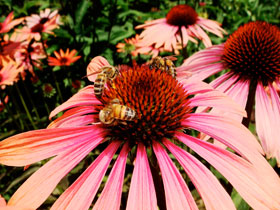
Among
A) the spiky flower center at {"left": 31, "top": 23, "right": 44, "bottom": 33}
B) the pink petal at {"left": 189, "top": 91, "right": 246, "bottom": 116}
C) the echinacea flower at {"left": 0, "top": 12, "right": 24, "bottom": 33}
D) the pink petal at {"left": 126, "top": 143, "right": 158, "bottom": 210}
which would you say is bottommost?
the pink petal at {"left": 126, "top": 143, "right": 158, "bottom": 210}

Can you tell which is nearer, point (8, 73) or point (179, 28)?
point (8, 73)

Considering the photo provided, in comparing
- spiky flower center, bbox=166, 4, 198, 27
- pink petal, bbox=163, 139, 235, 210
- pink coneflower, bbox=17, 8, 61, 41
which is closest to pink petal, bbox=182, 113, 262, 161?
pink petal, bbox=163, 139, 235, 210

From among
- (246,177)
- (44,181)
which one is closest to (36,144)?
(44,181)

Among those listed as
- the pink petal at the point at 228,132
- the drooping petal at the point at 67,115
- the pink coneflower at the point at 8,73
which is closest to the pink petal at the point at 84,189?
the drooping petal at the point at 67,115

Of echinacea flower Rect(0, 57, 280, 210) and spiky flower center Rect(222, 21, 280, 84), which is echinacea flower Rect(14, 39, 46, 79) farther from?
spiky flower center Rect(222, 21, 280, 84)

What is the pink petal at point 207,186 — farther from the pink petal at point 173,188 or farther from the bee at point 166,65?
the bee at point 166,65

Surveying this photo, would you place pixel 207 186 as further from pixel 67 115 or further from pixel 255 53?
pixel 255 53
